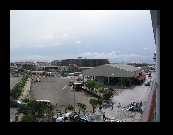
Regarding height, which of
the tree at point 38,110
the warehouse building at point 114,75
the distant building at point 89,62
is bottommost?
the tree at point 38,110

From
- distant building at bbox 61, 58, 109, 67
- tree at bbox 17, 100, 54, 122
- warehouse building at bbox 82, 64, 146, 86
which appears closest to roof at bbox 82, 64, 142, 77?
warehouse building at bbox 82, 64, 146, 86

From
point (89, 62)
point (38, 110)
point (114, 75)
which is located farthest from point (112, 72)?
point (89, 62)

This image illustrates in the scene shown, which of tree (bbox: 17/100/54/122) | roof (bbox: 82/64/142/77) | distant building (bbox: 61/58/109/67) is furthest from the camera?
distant building (bbox: 61/58/109/67)

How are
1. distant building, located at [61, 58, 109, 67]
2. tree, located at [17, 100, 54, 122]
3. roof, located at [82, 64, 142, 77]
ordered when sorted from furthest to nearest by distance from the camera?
distant building, located at [61, 58, 109, 67], roof, located at [82, 64, 142, 77], tree, located at [17, 100, 54, 122]

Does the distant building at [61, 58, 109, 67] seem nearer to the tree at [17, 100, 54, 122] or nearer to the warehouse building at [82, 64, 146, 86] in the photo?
the warehouse building at [82, 64, 146, 86]

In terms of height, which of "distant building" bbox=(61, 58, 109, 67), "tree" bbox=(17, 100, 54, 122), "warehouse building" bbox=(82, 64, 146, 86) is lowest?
"tree" bbox=(17, 100, 54, 122)

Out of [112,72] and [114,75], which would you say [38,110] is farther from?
[112,72]

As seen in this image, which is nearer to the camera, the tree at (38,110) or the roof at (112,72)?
the tree at (38,110)

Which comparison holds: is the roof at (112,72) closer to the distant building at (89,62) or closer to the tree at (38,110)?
the tree at (38,110)

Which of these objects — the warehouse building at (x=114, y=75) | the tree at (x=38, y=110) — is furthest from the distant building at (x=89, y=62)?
the tree at (x=38, y=110)
